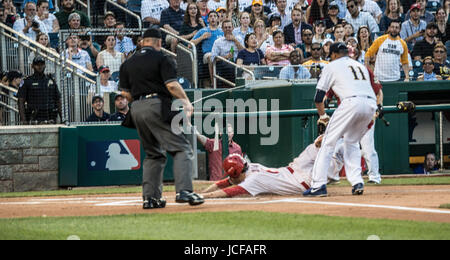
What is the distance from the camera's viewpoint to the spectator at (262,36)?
17891 millimetres

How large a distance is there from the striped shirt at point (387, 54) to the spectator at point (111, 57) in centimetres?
538

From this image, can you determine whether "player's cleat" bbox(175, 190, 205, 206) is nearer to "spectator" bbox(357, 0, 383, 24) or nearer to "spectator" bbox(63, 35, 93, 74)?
"spectator" bbox(63, 35, 93, 74)

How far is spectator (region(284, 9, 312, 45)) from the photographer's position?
18375 mm

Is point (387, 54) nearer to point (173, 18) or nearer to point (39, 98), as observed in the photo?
point (173, 18)

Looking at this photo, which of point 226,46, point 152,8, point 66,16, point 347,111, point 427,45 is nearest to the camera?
point 347,111

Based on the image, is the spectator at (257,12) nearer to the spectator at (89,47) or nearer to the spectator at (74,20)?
the spectator at (89,47)

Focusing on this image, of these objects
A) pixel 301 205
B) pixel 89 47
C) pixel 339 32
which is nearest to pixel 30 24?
pixel 89 47

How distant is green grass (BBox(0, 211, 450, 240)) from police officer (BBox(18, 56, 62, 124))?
21.0ft

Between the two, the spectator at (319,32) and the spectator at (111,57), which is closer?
the spectator at (111,57)

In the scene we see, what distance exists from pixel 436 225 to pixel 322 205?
2188mm

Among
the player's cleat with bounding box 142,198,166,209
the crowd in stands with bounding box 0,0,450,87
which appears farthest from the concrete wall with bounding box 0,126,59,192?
the player's cleat with bounding box 142,198,166,209

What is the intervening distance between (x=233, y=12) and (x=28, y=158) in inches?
288

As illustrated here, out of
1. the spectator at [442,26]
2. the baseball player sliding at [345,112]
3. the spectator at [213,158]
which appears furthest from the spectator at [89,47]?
the spectator at [442,26]

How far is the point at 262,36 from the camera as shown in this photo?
1806 centimetres
